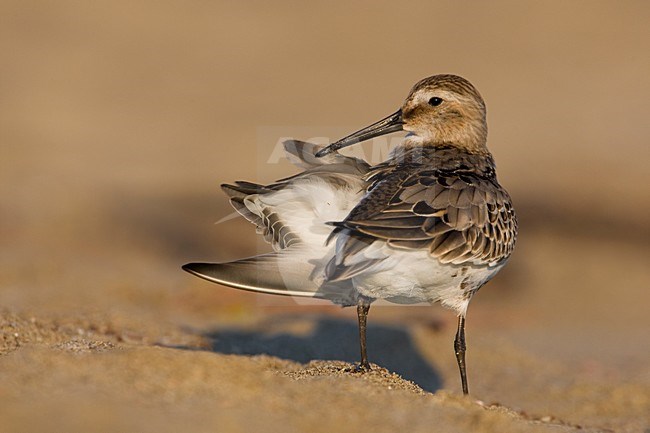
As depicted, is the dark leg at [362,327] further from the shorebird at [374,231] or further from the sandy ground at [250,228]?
the sandy ground at [250,228]

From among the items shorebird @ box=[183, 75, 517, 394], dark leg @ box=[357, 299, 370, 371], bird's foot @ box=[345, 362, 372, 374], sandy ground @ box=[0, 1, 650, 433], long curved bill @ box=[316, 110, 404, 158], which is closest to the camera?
sandy ground @ box=[0, 1, 650, 433]

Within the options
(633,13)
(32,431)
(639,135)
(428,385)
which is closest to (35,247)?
(428,385)

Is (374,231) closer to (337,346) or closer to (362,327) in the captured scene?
(362,327)

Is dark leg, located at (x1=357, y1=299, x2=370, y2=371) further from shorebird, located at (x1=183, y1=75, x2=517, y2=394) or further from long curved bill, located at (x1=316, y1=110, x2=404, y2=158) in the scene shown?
long curved bill, located at (x1=316, y1=110, x2=404, y2=158)

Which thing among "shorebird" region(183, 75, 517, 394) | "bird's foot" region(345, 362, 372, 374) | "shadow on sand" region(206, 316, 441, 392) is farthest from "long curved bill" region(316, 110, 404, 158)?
"shadow on sand" region(206, 316, 441, 392)

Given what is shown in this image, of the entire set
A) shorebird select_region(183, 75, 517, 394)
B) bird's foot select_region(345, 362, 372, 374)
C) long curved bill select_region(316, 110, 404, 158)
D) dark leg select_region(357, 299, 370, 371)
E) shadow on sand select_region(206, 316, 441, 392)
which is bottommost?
shadow on sand select_region(206, 316, 441, 392)

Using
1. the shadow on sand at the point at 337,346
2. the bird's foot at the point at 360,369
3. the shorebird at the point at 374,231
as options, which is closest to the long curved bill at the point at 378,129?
the shorebird at the point at 374,231
